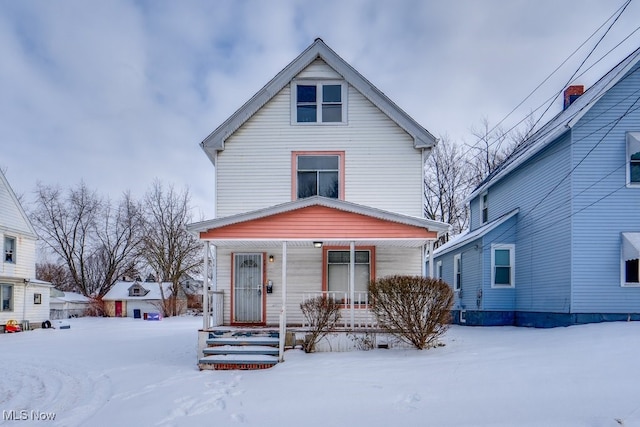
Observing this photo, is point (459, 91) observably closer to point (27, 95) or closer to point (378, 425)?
point (378, 425)

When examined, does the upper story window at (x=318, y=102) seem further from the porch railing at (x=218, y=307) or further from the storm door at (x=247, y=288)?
the porch railing at (x=218, y=307)

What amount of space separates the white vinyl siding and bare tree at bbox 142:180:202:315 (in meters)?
23.4

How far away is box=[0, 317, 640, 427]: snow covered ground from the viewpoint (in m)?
5.15

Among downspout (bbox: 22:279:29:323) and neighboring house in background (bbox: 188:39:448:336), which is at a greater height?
neighboring house in background (bbox: 188:39:448:336)

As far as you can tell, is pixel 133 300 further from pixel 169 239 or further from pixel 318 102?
pixel 318 102

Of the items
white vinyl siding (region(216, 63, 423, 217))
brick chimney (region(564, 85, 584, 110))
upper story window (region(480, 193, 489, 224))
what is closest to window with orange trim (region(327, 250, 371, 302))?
white vinyl siding (region(216, 63, 423, 217))

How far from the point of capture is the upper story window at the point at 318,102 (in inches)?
482

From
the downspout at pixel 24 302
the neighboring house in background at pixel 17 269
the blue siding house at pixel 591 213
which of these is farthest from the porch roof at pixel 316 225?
the downspout at pixel 24 302

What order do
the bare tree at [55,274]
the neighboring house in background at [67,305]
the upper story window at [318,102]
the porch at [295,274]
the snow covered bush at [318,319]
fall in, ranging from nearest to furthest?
the snow covered bush at [318,319], the porch at [295,274], the upper story window at [318,102], the neighboring house in background at [67,305], the bare tree at [55,274]

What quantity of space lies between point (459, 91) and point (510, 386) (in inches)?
609

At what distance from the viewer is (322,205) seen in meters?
10.1

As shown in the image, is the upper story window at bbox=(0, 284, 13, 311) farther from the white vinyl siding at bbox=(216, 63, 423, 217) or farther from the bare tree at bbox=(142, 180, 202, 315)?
the white vinyl siding at bbox=(216, 63, 423, 217)

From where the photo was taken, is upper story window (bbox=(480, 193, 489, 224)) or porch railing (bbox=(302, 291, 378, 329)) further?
upper story window (bbox=(480, 193, 489, 224))

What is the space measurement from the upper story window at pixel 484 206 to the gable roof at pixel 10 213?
22438 mm
